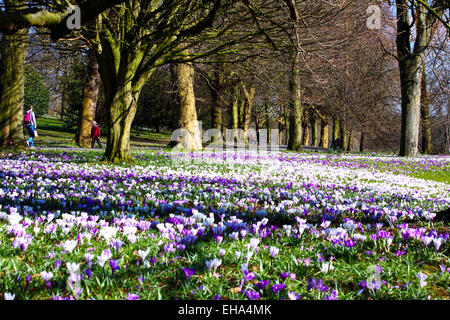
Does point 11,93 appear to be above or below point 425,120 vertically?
below

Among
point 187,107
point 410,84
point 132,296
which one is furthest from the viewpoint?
point 187,107

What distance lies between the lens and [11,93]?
12.3 m

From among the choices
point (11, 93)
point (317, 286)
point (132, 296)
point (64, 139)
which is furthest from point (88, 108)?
point (317, 286)

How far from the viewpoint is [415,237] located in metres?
2.94

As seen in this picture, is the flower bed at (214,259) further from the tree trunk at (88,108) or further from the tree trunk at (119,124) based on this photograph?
the tree trunk at (88,108)

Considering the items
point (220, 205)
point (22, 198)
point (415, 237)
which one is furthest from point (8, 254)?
point (415, 237)

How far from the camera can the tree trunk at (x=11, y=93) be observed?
39.9 ft

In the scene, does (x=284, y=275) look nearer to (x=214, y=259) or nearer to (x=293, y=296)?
(x=293, y=296)

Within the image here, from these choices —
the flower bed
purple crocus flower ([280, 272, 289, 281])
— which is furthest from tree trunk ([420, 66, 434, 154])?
purple crocus flower ([280, 272, 289, 281])

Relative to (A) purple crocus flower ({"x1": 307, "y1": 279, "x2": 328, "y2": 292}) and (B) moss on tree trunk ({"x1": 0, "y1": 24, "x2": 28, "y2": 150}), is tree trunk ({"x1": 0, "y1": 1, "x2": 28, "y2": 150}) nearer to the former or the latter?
(B) moss on tree trunk ({"x1": 0, "y1": 24, "x2": 28, "y2": 150})
